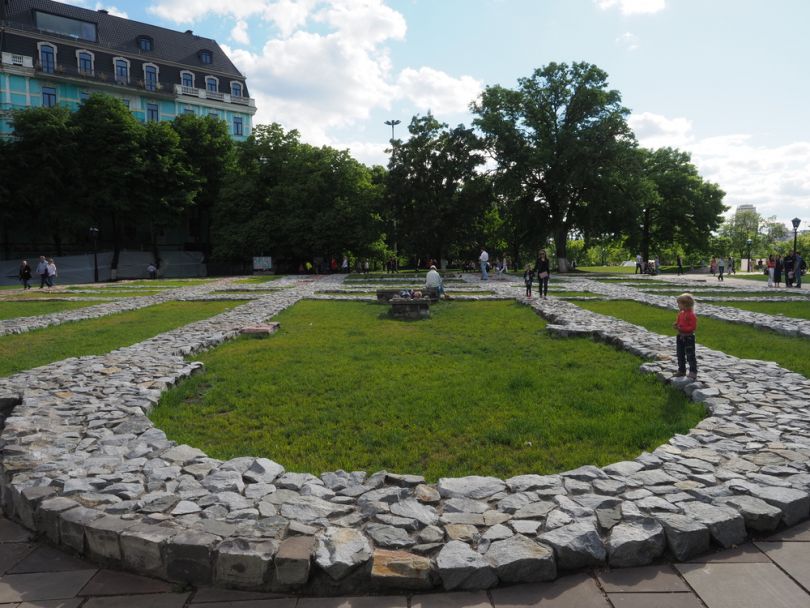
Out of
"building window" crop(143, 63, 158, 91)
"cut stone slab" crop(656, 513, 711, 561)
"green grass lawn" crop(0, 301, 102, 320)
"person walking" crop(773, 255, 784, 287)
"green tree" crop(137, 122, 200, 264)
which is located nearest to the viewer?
"cut stone slab" crop(656, 513, 711, 561)

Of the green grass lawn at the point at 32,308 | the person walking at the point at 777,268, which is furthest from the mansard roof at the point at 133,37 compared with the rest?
the person walking at the point at 777,268

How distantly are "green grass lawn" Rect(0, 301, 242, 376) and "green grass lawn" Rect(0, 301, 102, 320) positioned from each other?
117 inches

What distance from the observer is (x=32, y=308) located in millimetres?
19172

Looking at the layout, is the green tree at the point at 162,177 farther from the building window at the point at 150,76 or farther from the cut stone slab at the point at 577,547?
the cut stone slab at the point at 577,547

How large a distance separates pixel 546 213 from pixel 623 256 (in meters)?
81.5

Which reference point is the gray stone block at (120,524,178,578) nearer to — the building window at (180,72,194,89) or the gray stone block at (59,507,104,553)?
the gray stone block at (59,507,104,553)

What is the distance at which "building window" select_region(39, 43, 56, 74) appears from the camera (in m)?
48.6

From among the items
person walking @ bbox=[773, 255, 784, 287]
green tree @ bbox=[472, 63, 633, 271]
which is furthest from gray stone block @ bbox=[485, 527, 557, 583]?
green tree @ bbox=[472, 63, 633, 271]

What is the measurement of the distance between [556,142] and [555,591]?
42010mm

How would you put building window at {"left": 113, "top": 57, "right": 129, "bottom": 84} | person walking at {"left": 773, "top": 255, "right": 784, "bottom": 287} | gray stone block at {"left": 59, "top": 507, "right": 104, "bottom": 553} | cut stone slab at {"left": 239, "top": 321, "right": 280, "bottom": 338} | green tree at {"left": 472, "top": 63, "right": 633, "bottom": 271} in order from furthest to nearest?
building window at {"left": 113, "top": 57, "right": 129, "bottom": 84}
green tree at {"left": 472, "top": 63, "right": 633, "bottom": 271}
person walking at {"left": 773, "top": 255, "right": 784, "bottom": 287}
cut stone slab at {"left": 239, "top": 321, "right": 280, "bottom": 338}
gray stone block at {"left": 59, "top": 507, "right": 104, "bottom": 553}

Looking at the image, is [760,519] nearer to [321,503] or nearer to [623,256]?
[321,503]

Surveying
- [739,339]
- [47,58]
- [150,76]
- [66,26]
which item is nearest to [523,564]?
A: [739,339]

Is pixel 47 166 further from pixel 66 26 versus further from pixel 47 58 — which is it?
pixel 66 26

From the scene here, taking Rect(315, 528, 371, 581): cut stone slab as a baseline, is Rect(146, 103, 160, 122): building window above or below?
above
